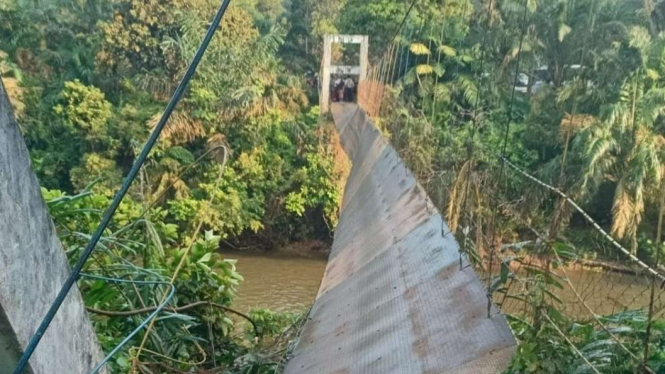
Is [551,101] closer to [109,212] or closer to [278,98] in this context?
[278,98]

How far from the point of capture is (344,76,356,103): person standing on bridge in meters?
11.8

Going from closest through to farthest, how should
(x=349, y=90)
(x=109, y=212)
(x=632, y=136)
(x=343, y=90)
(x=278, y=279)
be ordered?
(x=109, y=212), (x=632, y=136), (x=278, y=279), (x=343, y=90), (x=349, y=90)

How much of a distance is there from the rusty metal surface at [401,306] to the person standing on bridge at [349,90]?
8.40m

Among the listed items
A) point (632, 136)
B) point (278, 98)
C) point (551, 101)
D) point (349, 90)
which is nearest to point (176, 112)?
point (278, 98)

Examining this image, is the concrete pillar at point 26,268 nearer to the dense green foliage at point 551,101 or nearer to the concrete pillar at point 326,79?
the dense green foliage at point 551,101

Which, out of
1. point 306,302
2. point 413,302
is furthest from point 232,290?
point 306,302

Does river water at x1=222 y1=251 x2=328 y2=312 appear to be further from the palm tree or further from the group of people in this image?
the palm tree

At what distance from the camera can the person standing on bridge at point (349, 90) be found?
1178 centimetres

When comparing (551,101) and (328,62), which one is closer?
(551,101)

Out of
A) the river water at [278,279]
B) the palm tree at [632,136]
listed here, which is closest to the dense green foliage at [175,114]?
the river water at [278,279]

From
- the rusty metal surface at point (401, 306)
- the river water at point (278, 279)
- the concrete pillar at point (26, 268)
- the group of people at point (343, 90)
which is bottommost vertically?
the river water at point (278, 279)

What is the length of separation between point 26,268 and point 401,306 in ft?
4.09

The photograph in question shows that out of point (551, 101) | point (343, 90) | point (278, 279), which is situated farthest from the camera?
point (343, 90)

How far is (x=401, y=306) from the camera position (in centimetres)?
199
